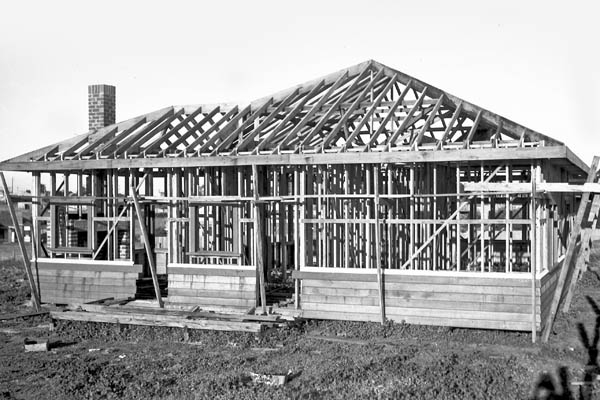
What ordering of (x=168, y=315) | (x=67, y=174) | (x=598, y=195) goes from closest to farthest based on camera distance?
(x=598, y=195) < (x=168, y=315) < (x=67, y=174)

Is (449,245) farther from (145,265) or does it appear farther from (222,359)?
(145,265)

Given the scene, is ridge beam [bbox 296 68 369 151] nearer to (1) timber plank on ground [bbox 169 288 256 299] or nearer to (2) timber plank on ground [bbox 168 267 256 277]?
(2) timber plank on ground [bbox 168 267 256 277]

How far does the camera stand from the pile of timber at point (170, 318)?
13125 millimetres

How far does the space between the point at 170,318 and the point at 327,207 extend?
4.38 meters

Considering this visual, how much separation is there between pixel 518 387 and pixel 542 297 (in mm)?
4234

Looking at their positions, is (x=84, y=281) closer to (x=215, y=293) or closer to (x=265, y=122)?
(x=215, y=293)

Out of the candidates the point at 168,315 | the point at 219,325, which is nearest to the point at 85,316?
the point at 168,315

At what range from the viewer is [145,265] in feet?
68.7

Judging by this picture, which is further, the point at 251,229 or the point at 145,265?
the point at 145,265

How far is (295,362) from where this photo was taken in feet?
36.0

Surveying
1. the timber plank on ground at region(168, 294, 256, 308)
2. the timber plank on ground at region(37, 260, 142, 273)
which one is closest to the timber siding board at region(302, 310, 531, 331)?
the timber plank on ground at region(168, 294, 256, 308)

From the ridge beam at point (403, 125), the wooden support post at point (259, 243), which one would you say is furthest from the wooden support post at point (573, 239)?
the wooden support post at point (259, 243)

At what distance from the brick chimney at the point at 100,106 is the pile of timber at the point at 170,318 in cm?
706

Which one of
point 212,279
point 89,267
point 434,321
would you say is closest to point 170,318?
point 212,279
